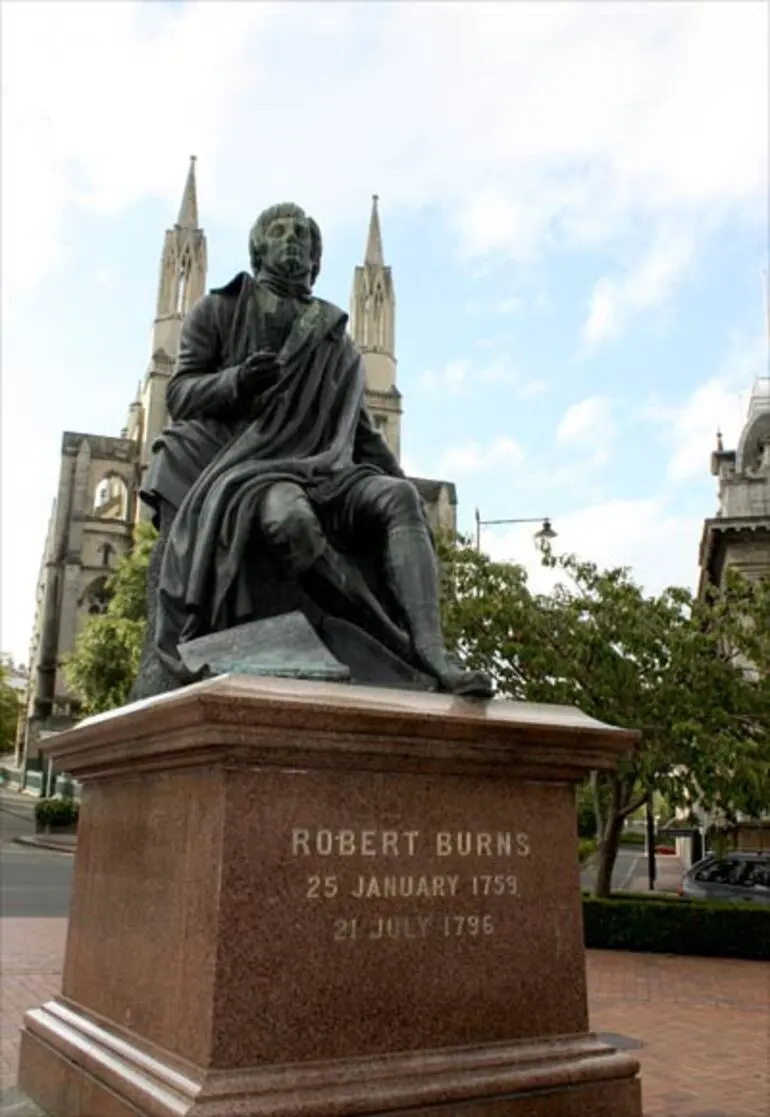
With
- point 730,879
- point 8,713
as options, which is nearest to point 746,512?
point 730,879

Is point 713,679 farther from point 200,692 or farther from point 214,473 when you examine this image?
point 200,692

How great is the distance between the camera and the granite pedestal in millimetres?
3510

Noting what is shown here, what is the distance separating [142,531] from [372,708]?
37.8m

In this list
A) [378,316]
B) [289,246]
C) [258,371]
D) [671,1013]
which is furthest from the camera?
[378,316]

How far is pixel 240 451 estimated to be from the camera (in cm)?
527

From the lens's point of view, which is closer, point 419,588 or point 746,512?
point 419,588

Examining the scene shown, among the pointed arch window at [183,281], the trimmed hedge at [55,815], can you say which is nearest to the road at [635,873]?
the trimmed hedge at [55,815]

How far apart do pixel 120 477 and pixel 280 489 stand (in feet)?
199

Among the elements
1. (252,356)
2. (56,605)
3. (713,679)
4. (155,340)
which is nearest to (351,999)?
(252,356)

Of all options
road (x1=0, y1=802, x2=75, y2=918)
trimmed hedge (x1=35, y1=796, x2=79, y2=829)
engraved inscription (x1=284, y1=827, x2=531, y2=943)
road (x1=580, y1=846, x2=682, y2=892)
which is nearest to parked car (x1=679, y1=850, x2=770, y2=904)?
road (x1=580, y1=846, x2=682, y2=892)

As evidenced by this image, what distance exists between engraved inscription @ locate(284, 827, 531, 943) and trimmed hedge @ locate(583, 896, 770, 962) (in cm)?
1210

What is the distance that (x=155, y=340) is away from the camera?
6519 cm

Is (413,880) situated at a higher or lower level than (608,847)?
higher

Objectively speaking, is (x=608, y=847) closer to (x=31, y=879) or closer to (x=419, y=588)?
(x=31, y=879)
